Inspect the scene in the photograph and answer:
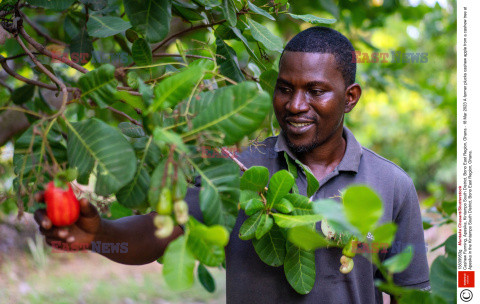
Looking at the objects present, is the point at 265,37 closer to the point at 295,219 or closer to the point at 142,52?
the point at 142,52

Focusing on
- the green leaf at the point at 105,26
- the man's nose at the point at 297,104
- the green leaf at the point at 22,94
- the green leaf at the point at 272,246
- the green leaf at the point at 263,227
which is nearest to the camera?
the green leaf at the point at 263,227

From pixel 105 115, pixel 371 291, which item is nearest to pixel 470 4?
pixel 371 291

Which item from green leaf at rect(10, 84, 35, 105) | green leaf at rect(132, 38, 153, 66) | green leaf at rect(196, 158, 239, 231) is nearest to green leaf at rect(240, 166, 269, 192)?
green leaf at rect(196, 158, 239, 231)

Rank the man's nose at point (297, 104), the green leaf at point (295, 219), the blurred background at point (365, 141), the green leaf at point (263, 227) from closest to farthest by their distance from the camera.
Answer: the green leaf at point (295, 219), the green leaf at point (263, 227), the man's nose at point (297, 104), the blurred background at point (365, 141)

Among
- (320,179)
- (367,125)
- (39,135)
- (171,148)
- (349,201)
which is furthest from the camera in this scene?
→ (367,125)

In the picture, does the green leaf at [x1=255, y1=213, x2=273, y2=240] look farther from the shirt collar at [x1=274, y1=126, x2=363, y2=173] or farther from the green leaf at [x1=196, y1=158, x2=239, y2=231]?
the shirt collar at [x1=274, y1=126, x2=363, y2=173]

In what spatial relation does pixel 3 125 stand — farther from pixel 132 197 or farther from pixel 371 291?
pixel 371 291

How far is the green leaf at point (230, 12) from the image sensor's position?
3.61ft

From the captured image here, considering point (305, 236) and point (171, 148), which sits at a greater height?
point (171, 148)

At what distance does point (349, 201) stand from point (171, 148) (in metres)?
0.28

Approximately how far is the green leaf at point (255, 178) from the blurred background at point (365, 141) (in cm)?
32

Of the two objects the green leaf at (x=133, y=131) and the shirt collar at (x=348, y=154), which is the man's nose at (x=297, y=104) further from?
the green leaf at (x=133, y=131)

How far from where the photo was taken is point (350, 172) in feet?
4.83

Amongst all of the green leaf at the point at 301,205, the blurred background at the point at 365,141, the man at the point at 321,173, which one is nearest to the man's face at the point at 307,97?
the man at the point at 321,173
